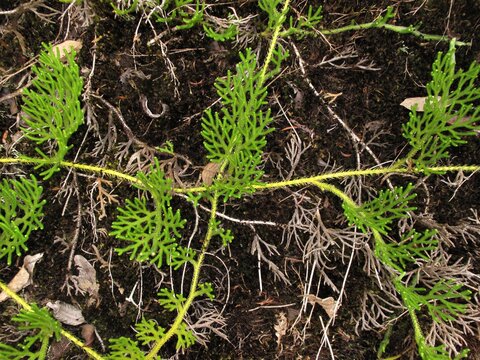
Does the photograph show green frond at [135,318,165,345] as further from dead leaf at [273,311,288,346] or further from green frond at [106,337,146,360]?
dead leaf at [273,311,288,346]

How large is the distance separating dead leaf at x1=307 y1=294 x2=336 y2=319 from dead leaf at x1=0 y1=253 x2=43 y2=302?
152 centimetres

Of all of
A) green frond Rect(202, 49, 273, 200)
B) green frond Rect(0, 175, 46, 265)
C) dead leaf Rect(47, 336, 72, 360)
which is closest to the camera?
green frond Rect(202, 49, 273, 200)

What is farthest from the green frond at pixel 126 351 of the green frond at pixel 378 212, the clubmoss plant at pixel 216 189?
the green frond at pixel 378 212

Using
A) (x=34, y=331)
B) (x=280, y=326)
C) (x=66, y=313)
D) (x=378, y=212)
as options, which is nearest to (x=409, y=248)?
(x=378, y=212)

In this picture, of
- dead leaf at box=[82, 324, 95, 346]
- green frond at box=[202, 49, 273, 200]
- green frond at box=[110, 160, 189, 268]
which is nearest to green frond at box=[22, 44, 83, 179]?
green frond at box=[110, 160, 189, 268]

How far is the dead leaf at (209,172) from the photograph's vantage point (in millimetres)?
2490

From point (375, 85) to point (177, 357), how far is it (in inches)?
72.5

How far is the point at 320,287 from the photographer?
255cm

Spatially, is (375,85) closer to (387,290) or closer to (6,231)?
(387,290)

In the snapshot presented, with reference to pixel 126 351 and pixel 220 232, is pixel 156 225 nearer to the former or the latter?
pixel 220 232

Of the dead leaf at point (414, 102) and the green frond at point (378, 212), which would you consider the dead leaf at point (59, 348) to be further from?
the dead leaf at point (414, 102)

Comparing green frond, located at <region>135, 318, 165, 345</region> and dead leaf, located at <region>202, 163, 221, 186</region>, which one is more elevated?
dead leaf, located at <region>202, 163, 221, 186</region>

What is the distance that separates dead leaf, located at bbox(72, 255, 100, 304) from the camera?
2.53 m

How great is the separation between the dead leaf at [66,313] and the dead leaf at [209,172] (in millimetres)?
998
